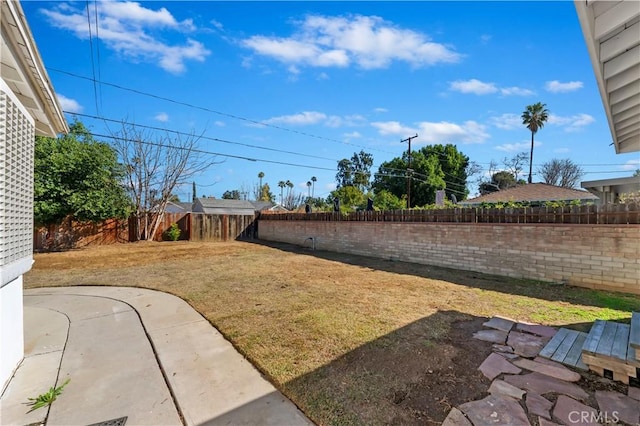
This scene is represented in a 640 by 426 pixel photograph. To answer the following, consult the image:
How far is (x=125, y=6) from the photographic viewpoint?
6.66 metres

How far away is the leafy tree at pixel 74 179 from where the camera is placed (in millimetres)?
11102

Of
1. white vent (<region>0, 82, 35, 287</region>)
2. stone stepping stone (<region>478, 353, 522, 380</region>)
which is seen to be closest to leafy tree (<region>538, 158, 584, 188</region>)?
stone stepping stone (<region>478, 353, 522, 380</region>)

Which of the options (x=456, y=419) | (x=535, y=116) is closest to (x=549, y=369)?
(x=456, y=419)

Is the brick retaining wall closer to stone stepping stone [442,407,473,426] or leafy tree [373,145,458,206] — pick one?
stone stepping stone [442,407,473,426]

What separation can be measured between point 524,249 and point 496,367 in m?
4.57

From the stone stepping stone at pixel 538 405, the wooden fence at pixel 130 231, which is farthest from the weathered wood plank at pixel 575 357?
the wooden fence at pixel 130 231

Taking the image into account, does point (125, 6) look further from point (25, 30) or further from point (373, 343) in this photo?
point (373, 343)

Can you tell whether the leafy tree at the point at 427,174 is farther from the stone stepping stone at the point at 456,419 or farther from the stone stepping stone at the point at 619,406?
the stone stepping stone at the point at 456,419

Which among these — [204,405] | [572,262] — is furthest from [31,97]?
[572,262]

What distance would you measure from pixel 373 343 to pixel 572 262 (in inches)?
194

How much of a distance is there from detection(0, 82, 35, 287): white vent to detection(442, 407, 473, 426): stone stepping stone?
3399 mm

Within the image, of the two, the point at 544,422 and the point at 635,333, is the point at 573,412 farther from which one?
the point at 635,333

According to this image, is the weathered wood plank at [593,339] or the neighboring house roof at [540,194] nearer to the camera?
the weathered wood plank at [593,339]

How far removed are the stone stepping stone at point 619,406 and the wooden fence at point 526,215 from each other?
4383mm
